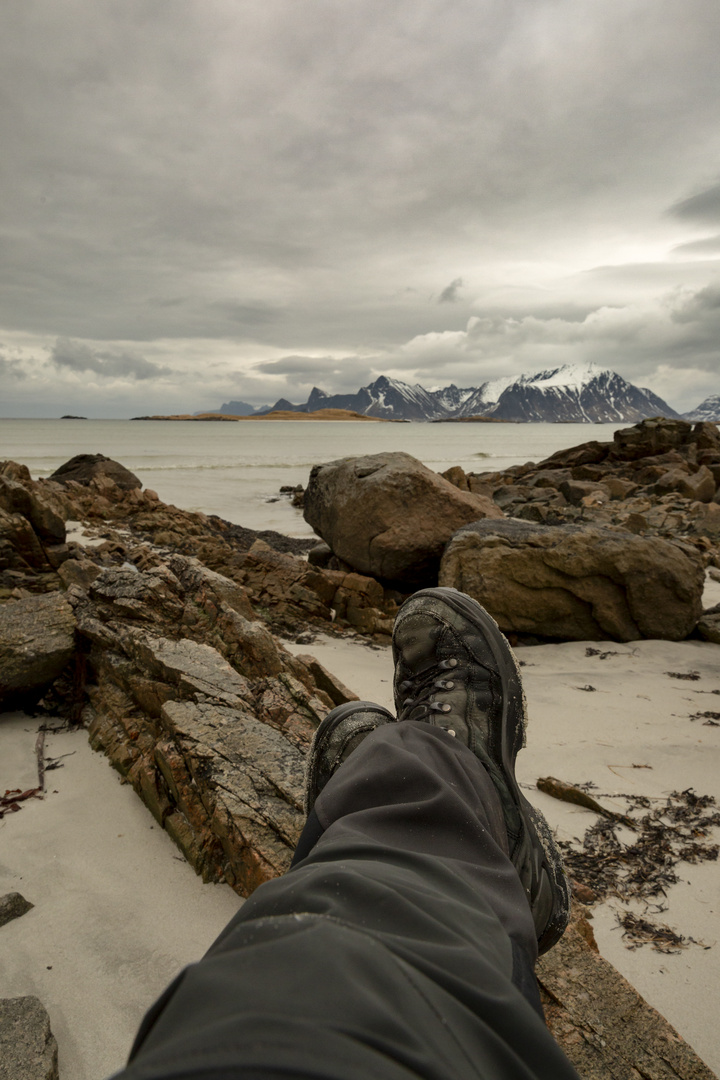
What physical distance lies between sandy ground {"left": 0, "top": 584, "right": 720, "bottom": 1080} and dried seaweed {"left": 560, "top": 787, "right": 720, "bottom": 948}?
48 mm

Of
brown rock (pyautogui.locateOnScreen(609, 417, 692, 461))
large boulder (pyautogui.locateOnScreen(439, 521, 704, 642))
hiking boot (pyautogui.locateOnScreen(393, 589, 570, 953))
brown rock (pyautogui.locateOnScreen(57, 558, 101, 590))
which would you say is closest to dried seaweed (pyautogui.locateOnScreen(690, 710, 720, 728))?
large boulder (pyautogui.locateOnScreen(439, 521, 704, 642))

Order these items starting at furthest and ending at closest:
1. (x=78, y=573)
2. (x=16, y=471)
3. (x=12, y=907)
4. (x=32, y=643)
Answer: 1. (x=16, y=471)
2. (x=78, y=573)
3. (x=32, y=643)
4. (x=12, y=907)

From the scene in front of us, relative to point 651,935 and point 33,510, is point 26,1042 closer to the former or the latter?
point 651,935

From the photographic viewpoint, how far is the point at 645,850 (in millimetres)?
2211

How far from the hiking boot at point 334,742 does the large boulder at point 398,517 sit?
3.95m

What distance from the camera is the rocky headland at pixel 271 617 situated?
1.80 m

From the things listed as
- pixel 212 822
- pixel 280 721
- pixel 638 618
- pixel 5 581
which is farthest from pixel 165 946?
pixel 638 618

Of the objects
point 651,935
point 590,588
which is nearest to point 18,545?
point 590,588

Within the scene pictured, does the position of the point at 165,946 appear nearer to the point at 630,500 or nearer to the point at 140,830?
the point at 140,830

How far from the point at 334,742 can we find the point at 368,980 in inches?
42.5

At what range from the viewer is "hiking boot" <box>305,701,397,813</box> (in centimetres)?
179

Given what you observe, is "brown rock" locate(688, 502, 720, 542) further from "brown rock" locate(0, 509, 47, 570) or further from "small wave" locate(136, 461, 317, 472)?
"small wave" locate(136, 461, 317, 472)

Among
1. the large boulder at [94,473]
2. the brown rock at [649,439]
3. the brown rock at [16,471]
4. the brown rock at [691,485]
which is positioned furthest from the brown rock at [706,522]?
the large boulder at [94,473]

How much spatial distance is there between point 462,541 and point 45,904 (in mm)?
4006
